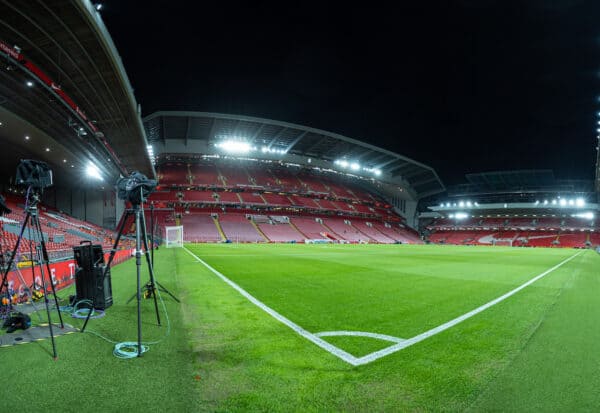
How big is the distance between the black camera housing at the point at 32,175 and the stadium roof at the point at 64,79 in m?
13.1

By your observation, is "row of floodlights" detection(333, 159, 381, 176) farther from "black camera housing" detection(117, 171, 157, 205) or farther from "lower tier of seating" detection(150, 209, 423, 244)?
"black camera housing" detection(117, 171, 157, 205)

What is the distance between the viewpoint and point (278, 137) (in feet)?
192

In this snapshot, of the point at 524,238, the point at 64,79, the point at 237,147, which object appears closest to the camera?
the point at 64,79

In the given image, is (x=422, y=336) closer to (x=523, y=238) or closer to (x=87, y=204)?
(x=87, y=204)

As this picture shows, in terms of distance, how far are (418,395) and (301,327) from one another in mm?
2252

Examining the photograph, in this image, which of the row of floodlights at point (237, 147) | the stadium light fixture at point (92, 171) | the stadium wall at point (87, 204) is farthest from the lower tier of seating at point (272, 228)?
the row of floodlights at point (237, 147)

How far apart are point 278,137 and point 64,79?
41192mm

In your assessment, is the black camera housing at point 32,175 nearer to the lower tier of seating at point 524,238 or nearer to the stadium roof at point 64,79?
the stadium roof at point 64,79

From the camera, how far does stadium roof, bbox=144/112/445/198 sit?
5019cm

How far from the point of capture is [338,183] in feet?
260

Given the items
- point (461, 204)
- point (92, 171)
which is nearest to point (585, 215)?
point (461, 204)

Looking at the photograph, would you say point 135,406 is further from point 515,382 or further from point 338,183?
point 338,183

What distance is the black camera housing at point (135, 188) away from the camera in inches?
170

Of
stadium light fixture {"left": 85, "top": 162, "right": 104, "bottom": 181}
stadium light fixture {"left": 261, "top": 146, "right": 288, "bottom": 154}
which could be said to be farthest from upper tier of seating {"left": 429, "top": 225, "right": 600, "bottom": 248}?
stadium light fixture {"left": 85, "top": 162, "right": 104, "bottom": 181}
